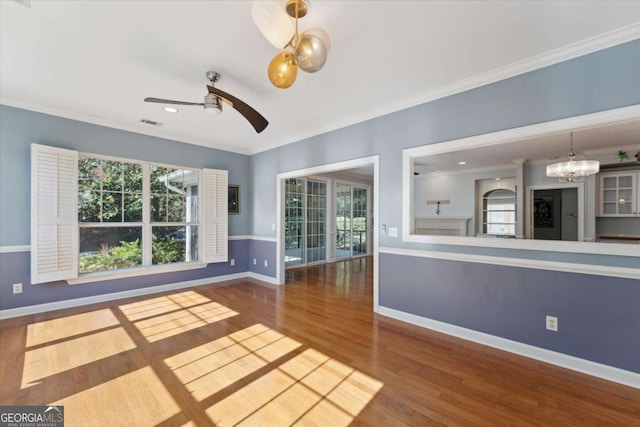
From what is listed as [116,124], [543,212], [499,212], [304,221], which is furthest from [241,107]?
[543,212]

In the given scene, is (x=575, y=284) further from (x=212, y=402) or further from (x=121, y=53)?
(x=121, y=53)

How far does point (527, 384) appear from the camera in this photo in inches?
80.9

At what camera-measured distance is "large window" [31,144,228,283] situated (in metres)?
3.39

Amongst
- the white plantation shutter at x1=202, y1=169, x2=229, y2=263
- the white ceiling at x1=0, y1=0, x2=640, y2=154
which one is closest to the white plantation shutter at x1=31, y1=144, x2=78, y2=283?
the white ceiling at x1=0, y1=0, x2=640, y2=154

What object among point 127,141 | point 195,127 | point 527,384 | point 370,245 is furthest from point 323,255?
point 527,384

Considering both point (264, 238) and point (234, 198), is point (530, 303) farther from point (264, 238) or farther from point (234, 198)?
point (234, 198)

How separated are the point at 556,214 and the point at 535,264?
19.2ft

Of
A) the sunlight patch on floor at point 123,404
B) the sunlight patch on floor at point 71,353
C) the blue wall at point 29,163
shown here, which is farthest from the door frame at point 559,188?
the sunlight patch on floor at point 71,353

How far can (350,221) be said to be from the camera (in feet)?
26.0

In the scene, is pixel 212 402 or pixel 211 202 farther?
pixel 211 202

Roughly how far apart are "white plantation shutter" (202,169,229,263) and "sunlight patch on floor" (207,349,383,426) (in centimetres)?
315

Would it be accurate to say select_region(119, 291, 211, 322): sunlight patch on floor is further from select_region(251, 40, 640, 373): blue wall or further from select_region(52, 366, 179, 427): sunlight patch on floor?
select_region(251, 40, 640, 373): blue wall

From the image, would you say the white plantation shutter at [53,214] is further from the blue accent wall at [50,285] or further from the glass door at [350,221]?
the glass door at [350,221]

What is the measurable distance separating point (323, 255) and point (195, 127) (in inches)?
176
